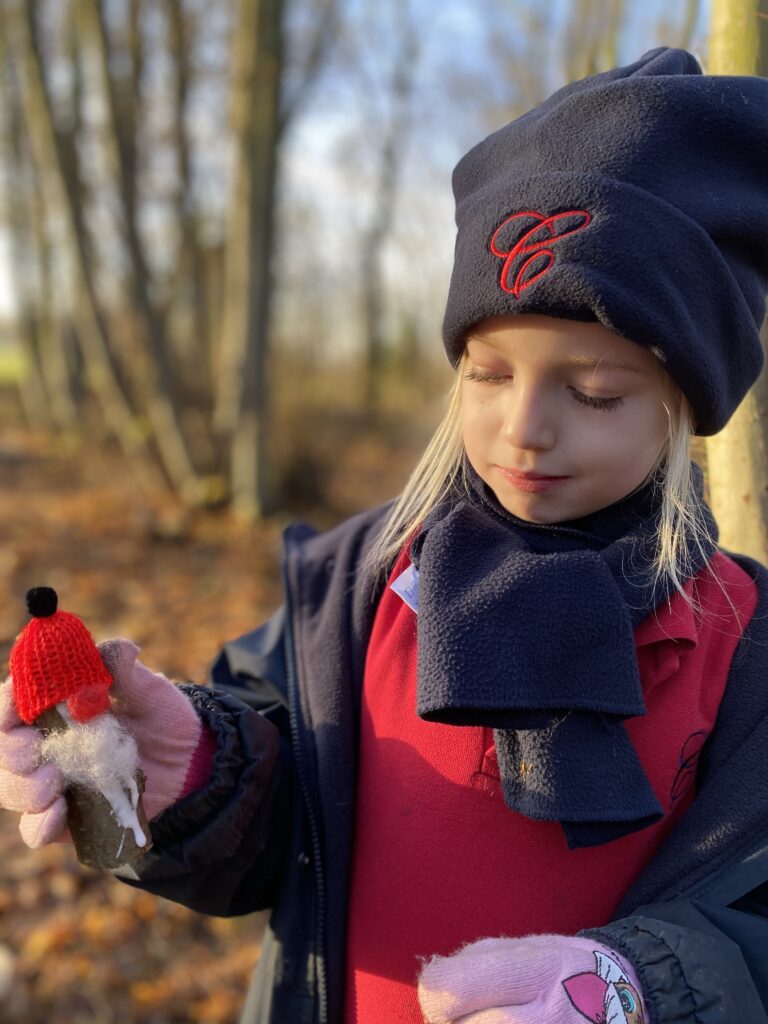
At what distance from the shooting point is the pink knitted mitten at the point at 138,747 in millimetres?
1267

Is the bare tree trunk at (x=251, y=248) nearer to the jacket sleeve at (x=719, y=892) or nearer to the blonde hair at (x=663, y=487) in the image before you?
the blonde hair at (x=663, y=487)

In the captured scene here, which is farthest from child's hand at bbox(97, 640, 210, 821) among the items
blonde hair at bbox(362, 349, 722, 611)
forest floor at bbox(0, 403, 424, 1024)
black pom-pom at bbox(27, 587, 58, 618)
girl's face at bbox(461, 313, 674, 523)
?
forest floor at bbox(0, 403, 424, 1024)

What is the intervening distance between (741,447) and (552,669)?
96 centimetres

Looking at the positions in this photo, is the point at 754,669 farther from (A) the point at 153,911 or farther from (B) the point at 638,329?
(A) the point at 153,911

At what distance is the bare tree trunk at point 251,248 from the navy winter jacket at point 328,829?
297 inches

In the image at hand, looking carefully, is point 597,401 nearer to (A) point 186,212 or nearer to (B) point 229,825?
(B) point 229,825

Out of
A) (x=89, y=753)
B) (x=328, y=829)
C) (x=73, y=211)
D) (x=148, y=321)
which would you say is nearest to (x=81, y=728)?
(x=89, y=753)

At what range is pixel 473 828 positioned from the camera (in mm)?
1426

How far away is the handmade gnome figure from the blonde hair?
0.60 metres

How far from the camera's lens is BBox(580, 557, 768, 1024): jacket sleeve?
3.88 ft

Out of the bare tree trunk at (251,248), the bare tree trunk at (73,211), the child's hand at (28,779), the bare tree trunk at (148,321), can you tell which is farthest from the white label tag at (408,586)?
the bare tree trunk at (73,211)

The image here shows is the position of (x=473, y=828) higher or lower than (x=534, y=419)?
lower

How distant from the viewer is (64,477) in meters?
13.7

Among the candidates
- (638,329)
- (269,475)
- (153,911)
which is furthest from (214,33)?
(638,329)
